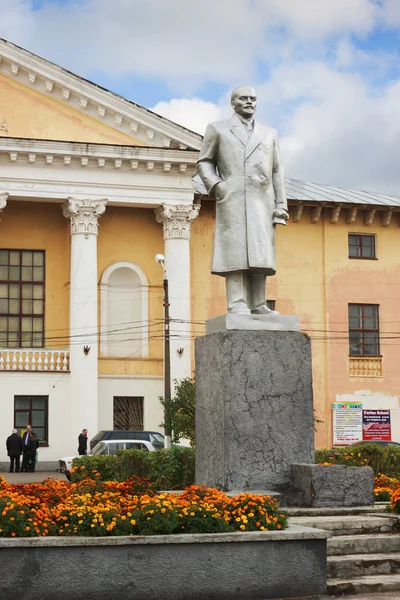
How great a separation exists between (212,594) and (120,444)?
2201cm

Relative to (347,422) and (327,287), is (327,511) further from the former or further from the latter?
(327,287)

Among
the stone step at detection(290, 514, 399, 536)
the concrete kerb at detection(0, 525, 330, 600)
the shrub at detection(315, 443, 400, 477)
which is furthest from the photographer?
the shrub at detection(315, 443, 400, 477)

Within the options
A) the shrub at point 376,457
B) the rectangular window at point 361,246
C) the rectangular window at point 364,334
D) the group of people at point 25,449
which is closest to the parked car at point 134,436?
the group of people at point 25,449

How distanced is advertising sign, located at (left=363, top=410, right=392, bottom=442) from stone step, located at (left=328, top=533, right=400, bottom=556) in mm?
33048

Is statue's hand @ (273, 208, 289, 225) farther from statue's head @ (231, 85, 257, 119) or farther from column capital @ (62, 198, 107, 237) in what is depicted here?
column capital @ (62, 198, 107, 237)

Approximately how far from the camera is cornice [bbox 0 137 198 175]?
3909cm

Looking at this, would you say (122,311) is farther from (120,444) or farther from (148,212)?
(120,444)

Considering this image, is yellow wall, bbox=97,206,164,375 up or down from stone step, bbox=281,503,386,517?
up

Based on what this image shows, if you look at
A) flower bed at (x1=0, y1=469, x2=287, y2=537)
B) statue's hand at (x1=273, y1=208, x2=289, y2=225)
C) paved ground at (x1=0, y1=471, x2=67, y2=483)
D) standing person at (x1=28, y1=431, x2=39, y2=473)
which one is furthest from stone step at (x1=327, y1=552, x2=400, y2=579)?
standing person at (x1=28, y1=431, x2=39, y2=473)

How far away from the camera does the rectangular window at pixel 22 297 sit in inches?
1624

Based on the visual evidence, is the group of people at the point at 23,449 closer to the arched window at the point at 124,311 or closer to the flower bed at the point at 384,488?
the arched window at the point at 124,311

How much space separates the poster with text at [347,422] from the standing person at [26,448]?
12393 mm

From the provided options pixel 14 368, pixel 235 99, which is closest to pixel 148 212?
pixel 14 368

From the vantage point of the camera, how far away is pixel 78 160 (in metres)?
39.9
